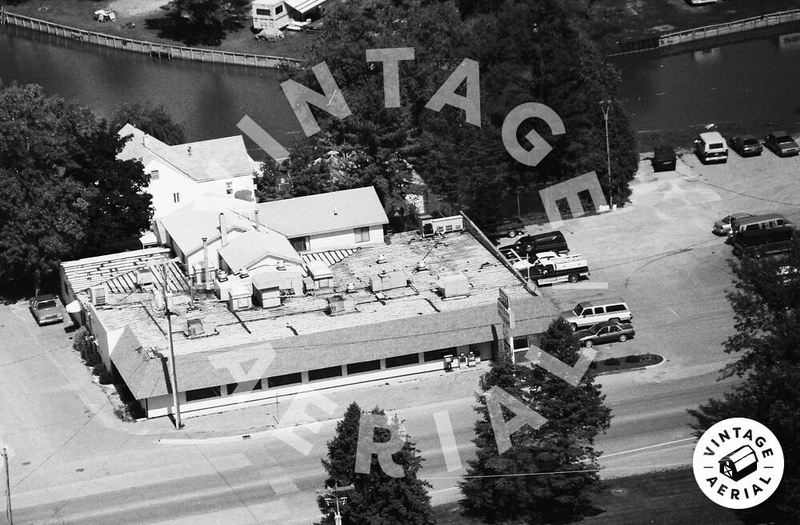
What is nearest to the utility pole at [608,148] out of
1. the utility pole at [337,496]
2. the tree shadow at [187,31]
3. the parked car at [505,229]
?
the parked car at [505,229]

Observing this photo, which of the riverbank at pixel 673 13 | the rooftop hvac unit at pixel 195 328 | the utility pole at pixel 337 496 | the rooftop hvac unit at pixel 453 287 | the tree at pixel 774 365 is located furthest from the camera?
the riverbank at pixel 673 13

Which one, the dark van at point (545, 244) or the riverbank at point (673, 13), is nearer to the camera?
the dark van at point (545, 244)

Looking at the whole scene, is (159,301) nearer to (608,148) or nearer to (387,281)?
(387,281)

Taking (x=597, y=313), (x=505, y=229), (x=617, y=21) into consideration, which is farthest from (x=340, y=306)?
(x=617, y=21)

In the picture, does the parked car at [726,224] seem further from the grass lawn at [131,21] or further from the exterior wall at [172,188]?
the grass lawn at [131,21]

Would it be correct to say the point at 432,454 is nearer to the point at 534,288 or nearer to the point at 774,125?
the point at 534,288

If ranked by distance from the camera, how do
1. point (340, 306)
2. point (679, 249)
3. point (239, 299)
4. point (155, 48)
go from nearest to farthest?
1. point (340, 306)
2. point (239, 299)
3. point (679, 249)
4. point (155, 48)

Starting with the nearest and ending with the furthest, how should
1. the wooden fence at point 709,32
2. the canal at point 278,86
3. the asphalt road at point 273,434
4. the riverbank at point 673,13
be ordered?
the asphalt road at point 273,434 → the canal at point 278,86 → the wooden fence at point 709,32 → the riverbank at point 673,13
